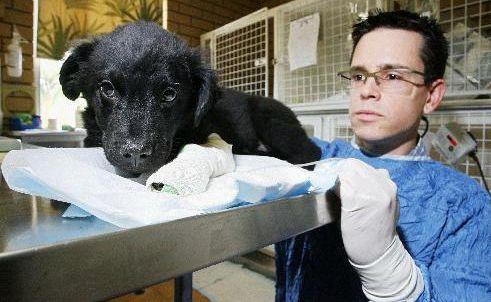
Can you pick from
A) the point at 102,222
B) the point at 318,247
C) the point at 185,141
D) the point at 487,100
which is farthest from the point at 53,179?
the point at 487,100

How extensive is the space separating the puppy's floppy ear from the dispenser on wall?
2256mm

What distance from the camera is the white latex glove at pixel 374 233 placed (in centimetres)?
49

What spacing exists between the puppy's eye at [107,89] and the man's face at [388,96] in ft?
2.04

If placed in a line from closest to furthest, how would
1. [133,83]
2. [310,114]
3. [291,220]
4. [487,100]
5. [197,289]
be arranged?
[291,220] → [133,83] → [487,100] → [310,114] → [197,289]

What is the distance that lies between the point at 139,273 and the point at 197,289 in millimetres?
1663

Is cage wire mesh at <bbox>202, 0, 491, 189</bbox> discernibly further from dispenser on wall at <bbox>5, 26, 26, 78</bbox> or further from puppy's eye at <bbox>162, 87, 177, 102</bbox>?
dispenser on wall at <bbox>5, 26, 26, 78</bbox>

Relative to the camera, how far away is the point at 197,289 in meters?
1.74

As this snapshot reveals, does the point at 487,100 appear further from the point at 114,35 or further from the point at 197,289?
the point at 197,289

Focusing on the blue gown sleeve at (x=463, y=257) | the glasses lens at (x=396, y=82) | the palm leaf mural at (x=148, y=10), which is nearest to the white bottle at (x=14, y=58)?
the palm leaf mural at (x=148, y=10)

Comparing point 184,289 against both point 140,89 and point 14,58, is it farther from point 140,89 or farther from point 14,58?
point 14,58

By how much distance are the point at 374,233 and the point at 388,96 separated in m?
0.46

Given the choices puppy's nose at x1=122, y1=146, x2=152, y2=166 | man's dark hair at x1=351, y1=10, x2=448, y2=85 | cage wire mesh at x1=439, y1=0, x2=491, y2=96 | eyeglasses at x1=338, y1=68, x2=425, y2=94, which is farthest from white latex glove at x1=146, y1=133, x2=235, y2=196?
cage wire mesh at x1=439, y1=0, x2=491, y2=96

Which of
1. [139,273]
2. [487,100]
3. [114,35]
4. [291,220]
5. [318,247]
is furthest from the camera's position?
[487,100]

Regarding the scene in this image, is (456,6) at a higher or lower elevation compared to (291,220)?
higher
